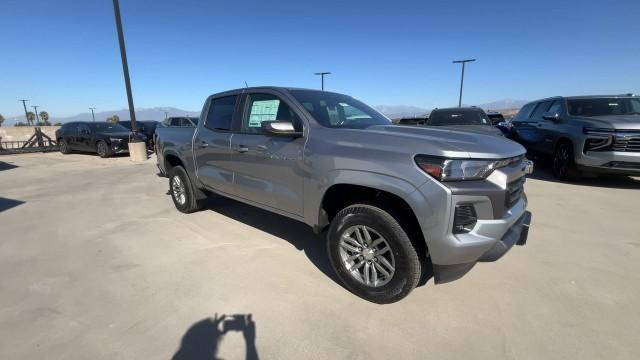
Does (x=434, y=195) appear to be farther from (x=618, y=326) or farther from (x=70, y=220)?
(x=70, y=220)

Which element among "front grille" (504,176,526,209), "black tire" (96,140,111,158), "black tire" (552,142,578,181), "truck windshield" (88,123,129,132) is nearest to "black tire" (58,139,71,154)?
"truck windshield" (88,123,129,132)

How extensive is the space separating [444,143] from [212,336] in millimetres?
2201

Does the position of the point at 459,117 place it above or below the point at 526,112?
below

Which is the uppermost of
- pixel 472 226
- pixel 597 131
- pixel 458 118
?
pixel 458 118

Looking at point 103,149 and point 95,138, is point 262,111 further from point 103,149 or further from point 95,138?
point 95,138

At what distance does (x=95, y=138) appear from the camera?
1433 cm

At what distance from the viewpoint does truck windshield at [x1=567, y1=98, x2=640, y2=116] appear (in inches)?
273

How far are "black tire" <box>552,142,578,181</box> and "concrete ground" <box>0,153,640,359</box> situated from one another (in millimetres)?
2095

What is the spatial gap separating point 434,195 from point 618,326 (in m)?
1.72

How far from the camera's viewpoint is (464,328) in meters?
2.44

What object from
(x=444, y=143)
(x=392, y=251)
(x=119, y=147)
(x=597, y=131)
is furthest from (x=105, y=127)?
(x=597, y=131)

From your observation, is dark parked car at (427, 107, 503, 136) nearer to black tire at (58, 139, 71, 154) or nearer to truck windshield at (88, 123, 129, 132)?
truck windshield at (88, 123, 129, 132)

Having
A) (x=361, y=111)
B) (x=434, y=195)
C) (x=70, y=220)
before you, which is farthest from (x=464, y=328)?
(x=70, y=220)

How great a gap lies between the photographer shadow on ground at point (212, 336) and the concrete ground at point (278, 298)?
1 cm
